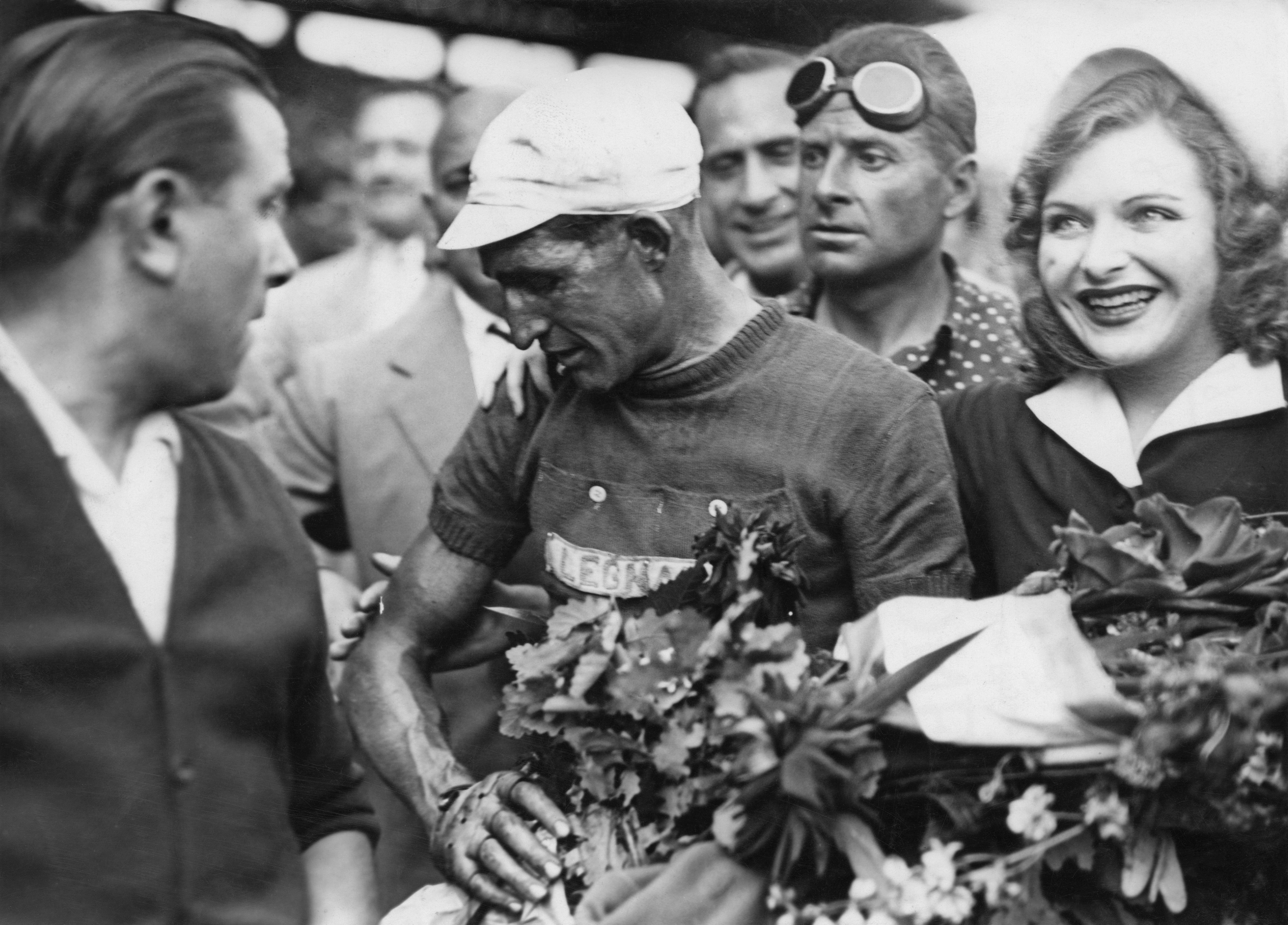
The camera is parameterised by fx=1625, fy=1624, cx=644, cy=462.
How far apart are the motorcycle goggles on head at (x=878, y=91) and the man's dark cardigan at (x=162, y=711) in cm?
156

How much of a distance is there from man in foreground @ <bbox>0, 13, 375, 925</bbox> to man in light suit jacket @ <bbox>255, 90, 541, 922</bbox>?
10.0 inches

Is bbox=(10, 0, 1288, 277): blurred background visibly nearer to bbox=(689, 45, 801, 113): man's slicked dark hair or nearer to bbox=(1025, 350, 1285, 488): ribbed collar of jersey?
bbox=(689, 45, 801, 113): man's slicked dark hair

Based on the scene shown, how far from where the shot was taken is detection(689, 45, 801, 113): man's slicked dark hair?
3875mm

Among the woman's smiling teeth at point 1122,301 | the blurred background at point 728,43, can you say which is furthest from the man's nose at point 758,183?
the woman's smiling teeth at point 1122,301

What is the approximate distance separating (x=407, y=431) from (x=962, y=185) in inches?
56.5

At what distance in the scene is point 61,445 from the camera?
3.26 meters

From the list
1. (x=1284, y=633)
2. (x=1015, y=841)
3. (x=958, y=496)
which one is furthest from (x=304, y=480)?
(x=1284, y=633)

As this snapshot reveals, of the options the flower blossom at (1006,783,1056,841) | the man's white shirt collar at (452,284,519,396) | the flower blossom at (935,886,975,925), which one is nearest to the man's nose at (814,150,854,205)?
the man's white shirt collar at (452,284,519,396)

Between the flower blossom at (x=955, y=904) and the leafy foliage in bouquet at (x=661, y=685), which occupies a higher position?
the leafy foliage in bouquet at (x=661, y=685)

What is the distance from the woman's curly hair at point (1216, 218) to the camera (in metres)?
3.54

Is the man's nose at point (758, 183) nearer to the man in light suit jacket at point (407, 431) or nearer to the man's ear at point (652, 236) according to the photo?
the man in light suit jacket at point (407, 431)

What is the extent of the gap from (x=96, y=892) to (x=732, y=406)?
1603 mm

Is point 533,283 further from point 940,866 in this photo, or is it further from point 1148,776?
point 1148,776

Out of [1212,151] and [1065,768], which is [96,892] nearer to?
[1065,768]
